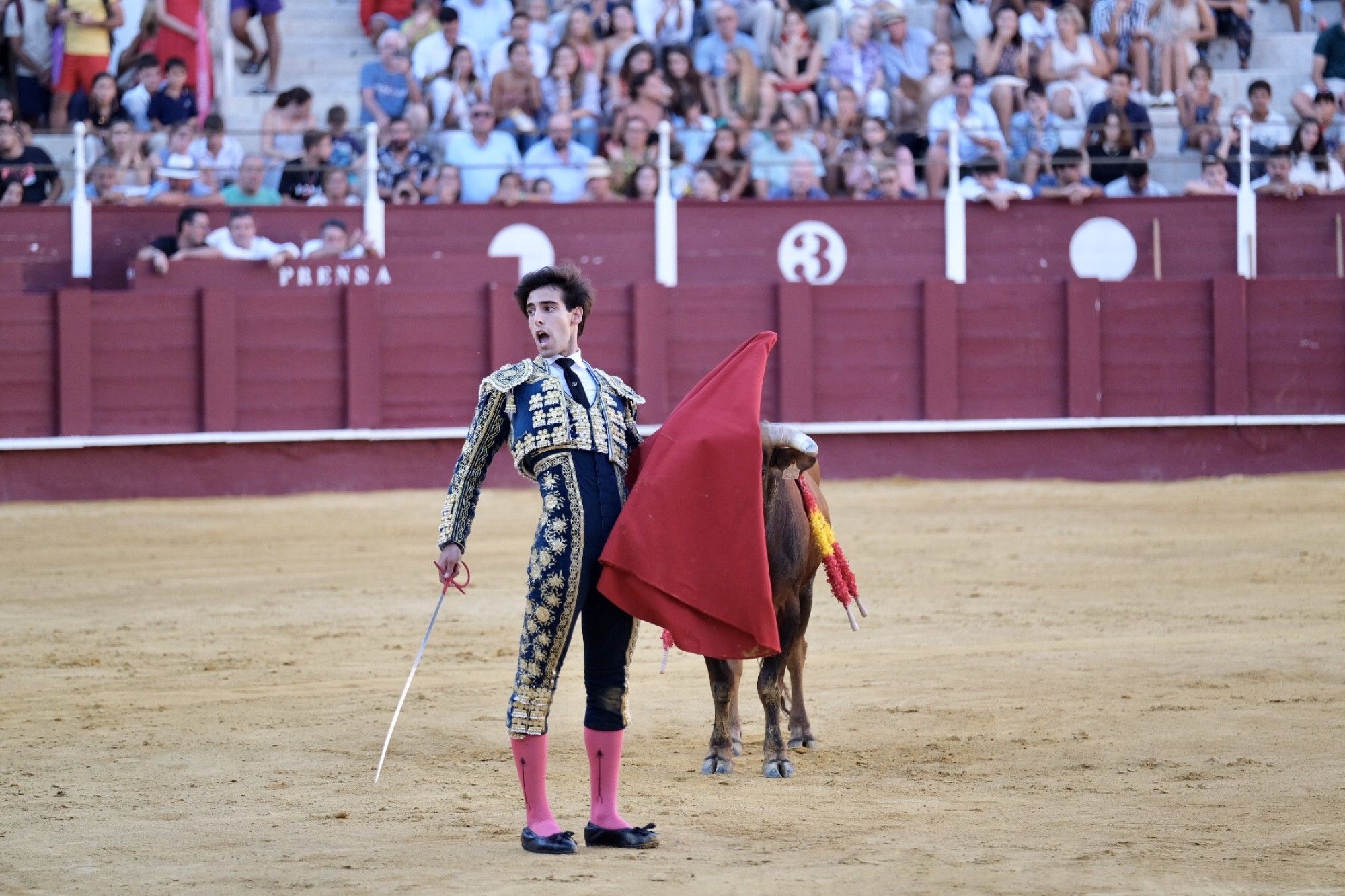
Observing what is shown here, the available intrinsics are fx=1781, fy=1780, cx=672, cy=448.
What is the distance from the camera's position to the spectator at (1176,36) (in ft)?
41.4

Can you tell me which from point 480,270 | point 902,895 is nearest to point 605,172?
point 480,270

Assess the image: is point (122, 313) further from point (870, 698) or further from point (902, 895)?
point (902, 895)

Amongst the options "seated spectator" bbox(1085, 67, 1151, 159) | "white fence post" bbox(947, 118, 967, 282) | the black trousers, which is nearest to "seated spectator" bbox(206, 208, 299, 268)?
"white fence post" bbox(947, 118, 967, 282)

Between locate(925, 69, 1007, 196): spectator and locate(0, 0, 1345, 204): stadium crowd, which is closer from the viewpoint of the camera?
locate(0, 0, 1345, 204): stadium crowd

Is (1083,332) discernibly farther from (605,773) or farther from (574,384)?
(605,773)

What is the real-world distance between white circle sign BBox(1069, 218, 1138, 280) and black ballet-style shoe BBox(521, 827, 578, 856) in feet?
29.1

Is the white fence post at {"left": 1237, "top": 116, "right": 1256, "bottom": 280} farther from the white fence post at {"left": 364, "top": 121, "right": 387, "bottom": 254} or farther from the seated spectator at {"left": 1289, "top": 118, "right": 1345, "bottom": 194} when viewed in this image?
the white fence post at {"left": 364, "top": 121, "right": 387, "bottom": 254}

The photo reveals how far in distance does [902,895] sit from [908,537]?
585cm

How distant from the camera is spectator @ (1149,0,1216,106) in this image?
41.4 ft

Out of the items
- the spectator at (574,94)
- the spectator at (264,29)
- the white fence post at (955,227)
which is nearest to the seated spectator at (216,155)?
the spectator at (264,29)

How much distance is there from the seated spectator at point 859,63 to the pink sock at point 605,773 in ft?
29.4

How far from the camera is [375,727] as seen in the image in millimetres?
5098

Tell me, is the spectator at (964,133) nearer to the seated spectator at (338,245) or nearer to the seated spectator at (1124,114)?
the seated spectator at (1124,114)

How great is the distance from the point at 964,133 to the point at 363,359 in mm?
4178
